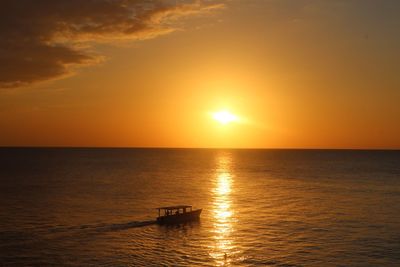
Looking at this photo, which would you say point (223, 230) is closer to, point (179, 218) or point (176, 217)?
point (179, 218)

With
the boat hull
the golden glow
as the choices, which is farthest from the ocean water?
the boat hull

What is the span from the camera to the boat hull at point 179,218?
6259cm

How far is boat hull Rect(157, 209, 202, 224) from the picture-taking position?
6259 centimetres

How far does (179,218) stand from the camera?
6412 cm

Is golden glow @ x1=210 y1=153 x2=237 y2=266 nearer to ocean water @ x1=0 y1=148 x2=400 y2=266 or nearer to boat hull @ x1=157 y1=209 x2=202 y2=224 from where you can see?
ocean water @ x1=0 y1=148 x2=400 y2=266

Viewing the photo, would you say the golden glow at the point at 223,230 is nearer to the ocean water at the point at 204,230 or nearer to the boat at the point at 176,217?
the ocean water at the point at 204,230

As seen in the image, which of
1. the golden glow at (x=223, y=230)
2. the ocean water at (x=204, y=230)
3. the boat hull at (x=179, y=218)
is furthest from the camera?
the boat hull at (x=179, y=218)

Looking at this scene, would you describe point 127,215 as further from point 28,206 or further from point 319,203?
point 319,203

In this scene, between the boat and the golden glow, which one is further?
Answer: the boat

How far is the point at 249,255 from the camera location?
44875 mm

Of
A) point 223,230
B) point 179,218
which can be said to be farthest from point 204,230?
point 179,218

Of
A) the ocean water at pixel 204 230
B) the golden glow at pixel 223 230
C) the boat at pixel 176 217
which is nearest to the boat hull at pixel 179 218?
the boat at pixel 176 217

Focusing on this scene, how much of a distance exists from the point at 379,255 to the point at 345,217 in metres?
23.1

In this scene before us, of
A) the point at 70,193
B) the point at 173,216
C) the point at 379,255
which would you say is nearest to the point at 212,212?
the point at 173,216
